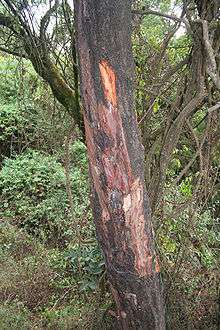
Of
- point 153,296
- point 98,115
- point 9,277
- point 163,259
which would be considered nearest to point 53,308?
point 9,277

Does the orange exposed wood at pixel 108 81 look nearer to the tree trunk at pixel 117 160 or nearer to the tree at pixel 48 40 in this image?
the tree trunk at pixel 117 160

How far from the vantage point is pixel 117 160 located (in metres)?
1.91

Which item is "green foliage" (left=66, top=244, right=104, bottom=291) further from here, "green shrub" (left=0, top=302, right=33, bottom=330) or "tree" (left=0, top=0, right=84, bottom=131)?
"tree" (left=0, top=0, right=84, bottom=131)

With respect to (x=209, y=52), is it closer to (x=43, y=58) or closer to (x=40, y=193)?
(x=43, y=58)

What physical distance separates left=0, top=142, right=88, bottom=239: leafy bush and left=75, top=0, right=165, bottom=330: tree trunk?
11.1 feet

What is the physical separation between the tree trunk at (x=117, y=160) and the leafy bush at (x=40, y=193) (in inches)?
133

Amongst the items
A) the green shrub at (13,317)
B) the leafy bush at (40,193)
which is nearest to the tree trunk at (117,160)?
the green shrub at (13,317)

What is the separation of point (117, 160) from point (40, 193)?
4.60 meters

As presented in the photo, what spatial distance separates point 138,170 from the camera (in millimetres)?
1994

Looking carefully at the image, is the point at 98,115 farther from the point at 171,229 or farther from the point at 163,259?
the point at 171,229

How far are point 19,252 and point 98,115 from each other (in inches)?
153

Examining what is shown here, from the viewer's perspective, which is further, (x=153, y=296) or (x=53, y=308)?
(x=53, y=308)

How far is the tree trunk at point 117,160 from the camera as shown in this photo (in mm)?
1775

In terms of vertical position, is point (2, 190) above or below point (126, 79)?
below
